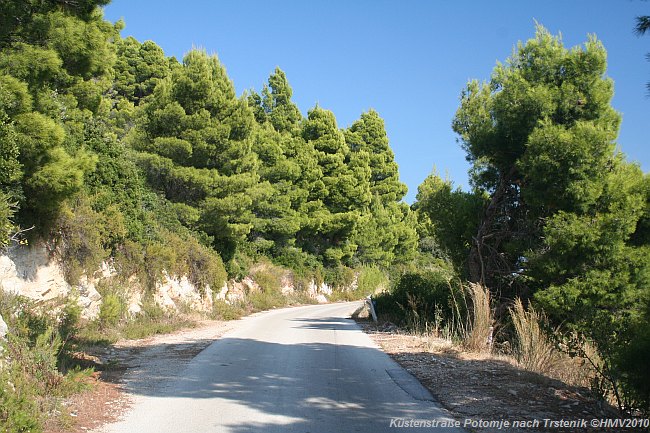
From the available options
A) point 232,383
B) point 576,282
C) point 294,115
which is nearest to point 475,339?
point 576,282

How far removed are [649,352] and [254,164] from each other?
83.2ft

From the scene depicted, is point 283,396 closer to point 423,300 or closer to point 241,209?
point 423,300

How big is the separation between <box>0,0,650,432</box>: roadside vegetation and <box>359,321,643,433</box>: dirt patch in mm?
422

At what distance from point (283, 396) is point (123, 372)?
354 centimetres

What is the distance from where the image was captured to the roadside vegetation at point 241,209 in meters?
9.55

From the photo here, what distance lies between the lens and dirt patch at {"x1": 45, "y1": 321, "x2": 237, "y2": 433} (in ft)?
21.9

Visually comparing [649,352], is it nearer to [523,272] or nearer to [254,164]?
[523,272]

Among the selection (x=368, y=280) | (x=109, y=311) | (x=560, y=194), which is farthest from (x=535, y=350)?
(x=368, y=280)

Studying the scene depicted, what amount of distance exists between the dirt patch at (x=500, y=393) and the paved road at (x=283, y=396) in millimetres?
376

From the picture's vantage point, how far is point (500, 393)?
315 inches

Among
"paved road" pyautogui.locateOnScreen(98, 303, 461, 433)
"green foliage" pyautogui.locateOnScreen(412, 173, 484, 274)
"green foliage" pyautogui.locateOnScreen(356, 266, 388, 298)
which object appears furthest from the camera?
"green foliage" pyautogui.locateOnScreen(356, 266, 388, 298)

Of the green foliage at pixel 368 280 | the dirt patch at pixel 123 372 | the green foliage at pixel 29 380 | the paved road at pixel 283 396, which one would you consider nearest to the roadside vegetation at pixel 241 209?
the green foliage at pixel 29 380

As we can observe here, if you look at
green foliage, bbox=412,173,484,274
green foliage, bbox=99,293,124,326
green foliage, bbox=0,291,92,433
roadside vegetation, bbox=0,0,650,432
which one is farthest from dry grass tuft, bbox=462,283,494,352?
green foliage, bbox=99,293,124,326

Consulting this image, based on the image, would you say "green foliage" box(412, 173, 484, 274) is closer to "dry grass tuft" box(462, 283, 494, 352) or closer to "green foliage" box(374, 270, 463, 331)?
"green foliage" box(374, 270, 463, 331)
